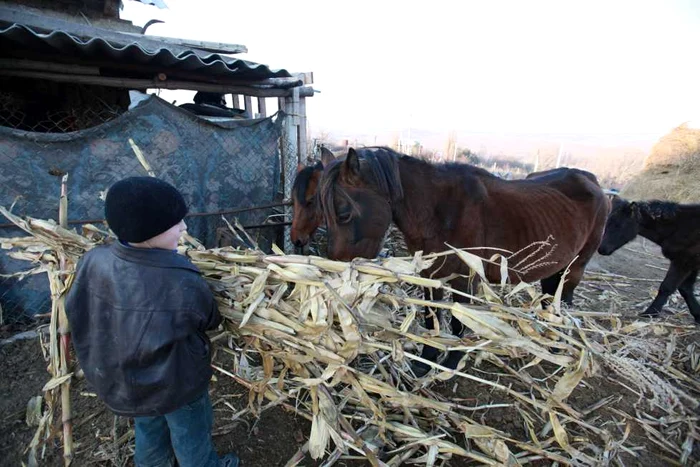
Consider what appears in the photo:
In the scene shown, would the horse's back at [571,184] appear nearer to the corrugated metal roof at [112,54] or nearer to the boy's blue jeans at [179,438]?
the boy's blue jeans at [179,438]

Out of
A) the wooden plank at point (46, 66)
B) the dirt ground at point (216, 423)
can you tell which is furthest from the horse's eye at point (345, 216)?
the wooden plank at point (46, 66)

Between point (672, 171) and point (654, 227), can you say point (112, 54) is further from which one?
point (672, 171)

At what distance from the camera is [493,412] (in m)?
2.74

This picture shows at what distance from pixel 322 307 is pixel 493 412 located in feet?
7.26

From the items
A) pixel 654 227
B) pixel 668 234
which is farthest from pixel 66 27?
pixel 668 234

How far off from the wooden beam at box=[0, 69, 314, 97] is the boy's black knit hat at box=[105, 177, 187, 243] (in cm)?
340

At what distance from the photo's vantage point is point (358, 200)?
250 cm

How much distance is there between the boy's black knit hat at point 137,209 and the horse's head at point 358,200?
119cm

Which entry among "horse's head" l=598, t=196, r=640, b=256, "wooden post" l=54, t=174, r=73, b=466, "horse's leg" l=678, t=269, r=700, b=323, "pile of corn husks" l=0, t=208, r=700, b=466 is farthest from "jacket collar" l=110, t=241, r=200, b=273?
"horse's leg" l=678, t=269, r=700, b=323

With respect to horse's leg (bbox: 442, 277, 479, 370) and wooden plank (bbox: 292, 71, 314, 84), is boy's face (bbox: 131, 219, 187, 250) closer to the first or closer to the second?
horse's leg (bbox: 442, 277, 479, 370)

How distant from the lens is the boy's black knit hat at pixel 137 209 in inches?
56.7

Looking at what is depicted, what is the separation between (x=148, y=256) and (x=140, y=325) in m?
0.31

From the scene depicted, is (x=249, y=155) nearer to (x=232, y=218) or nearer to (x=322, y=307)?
(x=232, y=218)

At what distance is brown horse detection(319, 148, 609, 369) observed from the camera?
2.49 m
